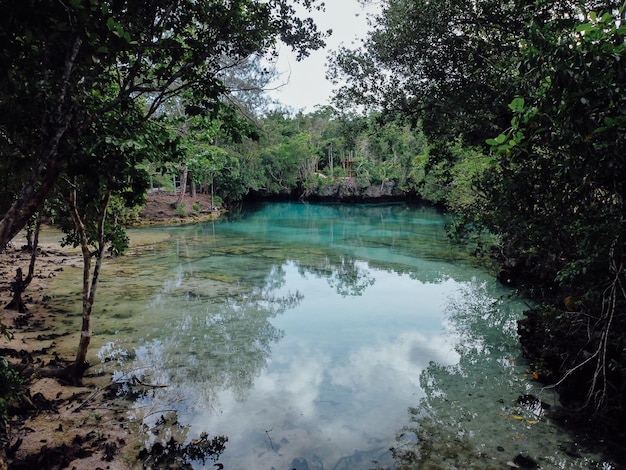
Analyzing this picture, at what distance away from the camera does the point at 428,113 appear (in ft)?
28.1

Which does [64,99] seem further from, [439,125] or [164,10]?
[439,125]

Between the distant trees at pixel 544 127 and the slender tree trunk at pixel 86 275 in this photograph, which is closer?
the distant trees at pixel 544 127

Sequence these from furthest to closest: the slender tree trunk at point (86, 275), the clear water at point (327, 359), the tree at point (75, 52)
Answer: the slender tree trunk at point (86, 275), the clear water at point (327, 359), the tree at point (75, 52)

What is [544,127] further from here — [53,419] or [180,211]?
[180,211]

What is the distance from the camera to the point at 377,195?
47781mm

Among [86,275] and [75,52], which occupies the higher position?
[75,52]

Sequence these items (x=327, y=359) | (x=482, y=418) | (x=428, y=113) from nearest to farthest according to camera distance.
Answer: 1. (x=482, y=418)
2. (x=327, y=359)
3. (x=428, y=113)

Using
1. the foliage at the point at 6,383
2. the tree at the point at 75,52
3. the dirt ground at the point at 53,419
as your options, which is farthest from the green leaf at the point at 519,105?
the dirt ground at the point at 53,419

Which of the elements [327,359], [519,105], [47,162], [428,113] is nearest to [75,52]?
[47,162]

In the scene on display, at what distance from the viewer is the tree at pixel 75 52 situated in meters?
2.52

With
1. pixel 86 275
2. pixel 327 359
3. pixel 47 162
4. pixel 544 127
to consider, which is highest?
pixel 544 127

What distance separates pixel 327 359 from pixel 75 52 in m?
6.37

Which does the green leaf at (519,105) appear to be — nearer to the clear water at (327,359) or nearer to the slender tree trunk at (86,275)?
the clear water at (327,359)

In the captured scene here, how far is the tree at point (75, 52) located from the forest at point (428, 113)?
17mm
